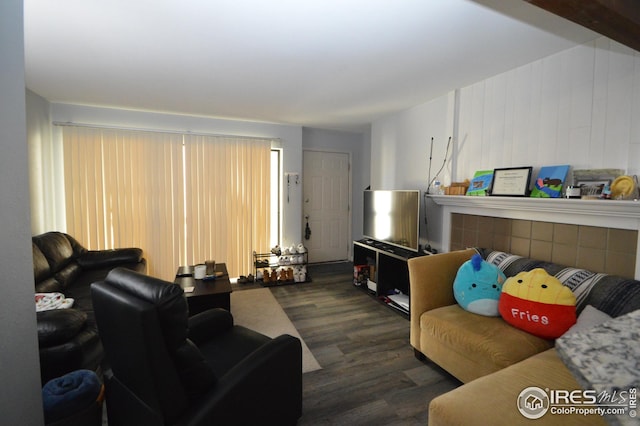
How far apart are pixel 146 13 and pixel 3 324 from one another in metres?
1.71

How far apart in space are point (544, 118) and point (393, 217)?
1742 mm

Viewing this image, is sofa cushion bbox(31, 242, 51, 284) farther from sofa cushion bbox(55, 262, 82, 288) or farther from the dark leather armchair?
the dark leather armchair

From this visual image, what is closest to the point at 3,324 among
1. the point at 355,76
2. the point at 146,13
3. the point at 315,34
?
the point at 146,13

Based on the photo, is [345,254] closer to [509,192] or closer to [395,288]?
[395,288]

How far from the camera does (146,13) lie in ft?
5.80

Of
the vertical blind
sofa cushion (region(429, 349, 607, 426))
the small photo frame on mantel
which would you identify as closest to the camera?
sofa cushion (region(429, 349, 607, 426))

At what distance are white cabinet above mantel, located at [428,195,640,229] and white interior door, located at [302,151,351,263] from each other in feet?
8.60

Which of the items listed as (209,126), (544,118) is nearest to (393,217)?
(544,118)

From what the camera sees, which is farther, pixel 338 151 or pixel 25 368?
pixel 338 151

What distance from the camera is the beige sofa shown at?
1.31 m

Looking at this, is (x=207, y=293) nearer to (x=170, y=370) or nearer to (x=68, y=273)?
(x=68, y=273)

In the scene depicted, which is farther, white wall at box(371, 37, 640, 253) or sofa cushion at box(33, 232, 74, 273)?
sofa cushion at box(33, 232, 74, 273)

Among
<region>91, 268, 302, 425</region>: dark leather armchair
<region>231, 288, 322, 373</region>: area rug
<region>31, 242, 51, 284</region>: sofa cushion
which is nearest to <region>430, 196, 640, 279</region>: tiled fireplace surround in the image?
<region>231, 288, 322, 373</region>: area rug

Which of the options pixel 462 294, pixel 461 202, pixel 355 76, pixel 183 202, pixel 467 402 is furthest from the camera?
pixel 183 202
